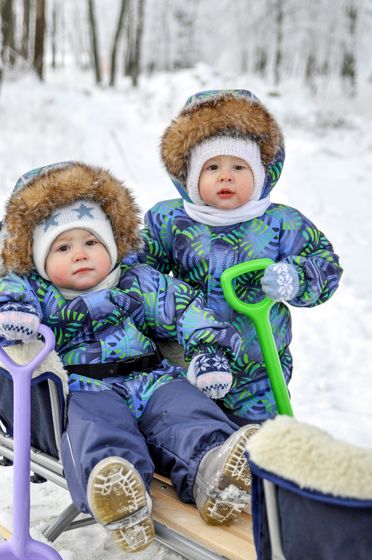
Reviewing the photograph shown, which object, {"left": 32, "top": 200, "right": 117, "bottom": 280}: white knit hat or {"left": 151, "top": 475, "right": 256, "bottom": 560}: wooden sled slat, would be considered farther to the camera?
{"left": 32, "top": 200, "right": 117, "bottom": 280}: white knit hat

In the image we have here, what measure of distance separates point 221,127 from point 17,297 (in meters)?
0.98

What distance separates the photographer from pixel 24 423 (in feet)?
6.49

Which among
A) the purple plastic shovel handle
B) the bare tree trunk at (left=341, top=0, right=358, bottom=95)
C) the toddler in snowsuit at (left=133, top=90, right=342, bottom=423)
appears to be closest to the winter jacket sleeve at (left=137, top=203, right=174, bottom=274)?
the toddler in snowsuit at (left=133, top=90, right=342, bottom=423)

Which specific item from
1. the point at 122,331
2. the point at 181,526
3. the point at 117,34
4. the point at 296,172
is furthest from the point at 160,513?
the point at 117,34

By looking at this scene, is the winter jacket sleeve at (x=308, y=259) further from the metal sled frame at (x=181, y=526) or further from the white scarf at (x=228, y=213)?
the metal sled frame at (x=181, y=526)

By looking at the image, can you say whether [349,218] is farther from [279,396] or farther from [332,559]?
[332,559]

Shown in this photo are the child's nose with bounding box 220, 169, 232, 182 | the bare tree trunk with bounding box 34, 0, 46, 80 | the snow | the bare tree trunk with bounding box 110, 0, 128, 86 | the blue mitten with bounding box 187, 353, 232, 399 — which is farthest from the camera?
the bare tree trunk with bounding box 110, 0, 128, 86

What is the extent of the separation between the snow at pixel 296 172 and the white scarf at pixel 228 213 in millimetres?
512

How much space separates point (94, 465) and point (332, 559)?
738 mm

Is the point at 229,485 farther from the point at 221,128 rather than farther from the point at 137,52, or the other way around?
the point at 137,52

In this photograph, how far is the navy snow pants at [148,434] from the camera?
6.36 feet

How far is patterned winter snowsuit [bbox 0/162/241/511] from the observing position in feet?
6.82

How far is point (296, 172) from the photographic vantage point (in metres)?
9.94

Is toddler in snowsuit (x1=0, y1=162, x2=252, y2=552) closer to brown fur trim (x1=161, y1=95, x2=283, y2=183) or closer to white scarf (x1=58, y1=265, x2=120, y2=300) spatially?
white scarf (x1=58, y1=265, x2=120, y2=300)
